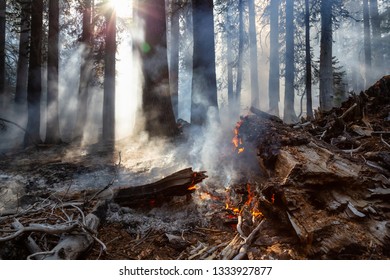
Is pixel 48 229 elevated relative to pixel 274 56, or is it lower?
lower

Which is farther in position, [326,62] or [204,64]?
[326,62]

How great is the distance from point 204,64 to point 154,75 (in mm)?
1481

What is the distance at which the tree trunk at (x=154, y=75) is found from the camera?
7.07 m

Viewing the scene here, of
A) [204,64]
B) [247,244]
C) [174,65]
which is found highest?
[174,65]

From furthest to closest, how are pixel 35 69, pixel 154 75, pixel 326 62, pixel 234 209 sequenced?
1. pixel 326 62
2. pixel 35 69
3. pixel 154 75
4. pixel 234 209

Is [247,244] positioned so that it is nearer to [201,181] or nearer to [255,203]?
[255,203]

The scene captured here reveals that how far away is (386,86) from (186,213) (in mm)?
5318

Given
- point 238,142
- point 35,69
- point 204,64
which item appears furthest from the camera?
point 35,69

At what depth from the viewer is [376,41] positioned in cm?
2216

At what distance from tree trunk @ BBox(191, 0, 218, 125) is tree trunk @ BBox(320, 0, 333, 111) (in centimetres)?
454

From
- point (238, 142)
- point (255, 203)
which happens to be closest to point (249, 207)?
point (255, 203)

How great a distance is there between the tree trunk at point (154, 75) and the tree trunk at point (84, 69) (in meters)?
6.59

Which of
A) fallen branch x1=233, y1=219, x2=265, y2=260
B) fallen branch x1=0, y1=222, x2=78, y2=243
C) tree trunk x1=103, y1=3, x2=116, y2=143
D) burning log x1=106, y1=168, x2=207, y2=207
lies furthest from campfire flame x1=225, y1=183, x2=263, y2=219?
tree trunk x1=103, y1=3, x2=116, y2=143

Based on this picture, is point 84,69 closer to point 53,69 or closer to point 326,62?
point 53,69
